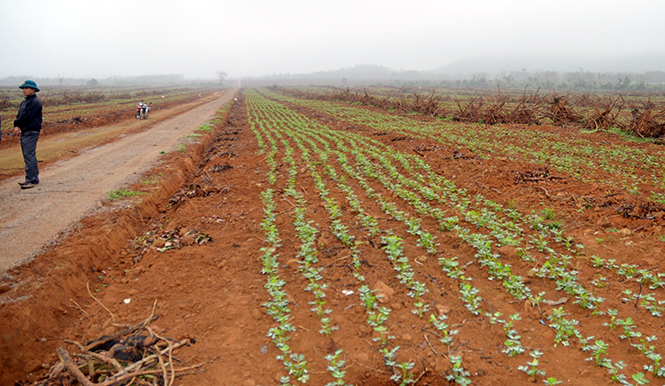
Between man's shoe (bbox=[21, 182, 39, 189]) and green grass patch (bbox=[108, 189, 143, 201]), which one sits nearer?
green grass patch (bbox=[108, 189, 143, 201])

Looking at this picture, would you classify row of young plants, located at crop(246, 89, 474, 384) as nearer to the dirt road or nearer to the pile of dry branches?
the pile of dry branches

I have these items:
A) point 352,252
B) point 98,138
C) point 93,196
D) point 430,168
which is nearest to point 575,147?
point 430,168

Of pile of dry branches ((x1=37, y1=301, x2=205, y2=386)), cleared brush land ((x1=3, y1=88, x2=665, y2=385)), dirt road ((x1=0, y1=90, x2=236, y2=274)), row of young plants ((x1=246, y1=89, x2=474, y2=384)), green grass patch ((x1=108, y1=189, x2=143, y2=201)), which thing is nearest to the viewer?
pile of dry branches ((x1=37, y1=301, x2=205, y2=386))

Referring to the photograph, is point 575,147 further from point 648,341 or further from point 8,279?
point 8,279

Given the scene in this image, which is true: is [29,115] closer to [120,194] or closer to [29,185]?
[29,185]

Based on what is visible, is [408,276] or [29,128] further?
[29,128]

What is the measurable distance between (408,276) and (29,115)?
28.8 ft

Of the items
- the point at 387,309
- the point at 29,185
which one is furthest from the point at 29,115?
the point at 387,309

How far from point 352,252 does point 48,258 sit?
438cm

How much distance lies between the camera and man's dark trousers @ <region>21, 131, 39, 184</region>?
739 centimetres

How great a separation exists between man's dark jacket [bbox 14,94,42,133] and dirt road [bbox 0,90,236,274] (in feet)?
4.25

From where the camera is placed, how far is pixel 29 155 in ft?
24.3

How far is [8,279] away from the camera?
13.8 ft

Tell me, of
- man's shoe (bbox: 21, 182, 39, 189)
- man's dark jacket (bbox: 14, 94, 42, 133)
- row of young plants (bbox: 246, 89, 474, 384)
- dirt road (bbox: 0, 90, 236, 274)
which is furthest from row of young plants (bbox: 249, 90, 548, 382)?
man's dark jacket (bbox: 14, 94, 42, 133)
